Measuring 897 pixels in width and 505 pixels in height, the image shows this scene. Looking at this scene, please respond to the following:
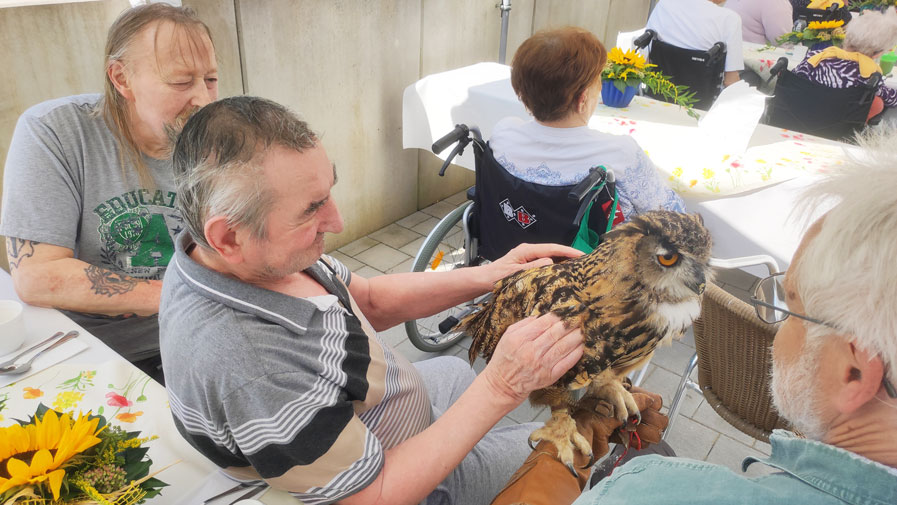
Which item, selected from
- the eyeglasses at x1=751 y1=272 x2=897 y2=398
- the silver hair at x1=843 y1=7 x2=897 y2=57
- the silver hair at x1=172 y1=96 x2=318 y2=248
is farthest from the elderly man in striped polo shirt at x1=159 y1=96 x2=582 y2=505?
the silver hair at x1=843 y1=7 x2=897 y2=57

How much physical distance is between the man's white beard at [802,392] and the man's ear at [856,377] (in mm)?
38

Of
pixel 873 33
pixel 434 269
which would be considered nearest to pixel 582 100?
pixel 434 269

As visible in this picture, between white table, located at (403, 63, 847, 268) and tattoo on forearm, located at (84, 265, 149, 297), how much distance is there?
197cm

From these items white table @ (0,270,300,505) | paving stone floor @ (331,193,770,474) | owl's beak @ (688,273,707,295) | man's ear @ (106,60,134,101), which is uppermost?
man's ear @ (106,60,134,101)

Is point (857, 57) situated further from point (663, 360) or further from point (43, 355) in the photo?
point (43, 355)

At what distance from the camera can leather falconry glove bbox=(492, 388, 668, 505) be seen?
96 cm

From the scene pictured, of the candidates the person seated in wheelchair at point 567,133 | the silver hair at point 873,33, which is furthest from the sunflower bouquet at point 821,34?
the person seated in wheelchair at point 567,133

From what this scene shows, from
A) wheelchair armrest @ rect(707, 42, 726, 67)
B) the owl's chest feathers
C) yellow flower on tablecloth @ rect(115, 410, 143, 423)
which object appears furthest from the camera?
wheelchair armrest @ rect(707, 42, 726, 67)

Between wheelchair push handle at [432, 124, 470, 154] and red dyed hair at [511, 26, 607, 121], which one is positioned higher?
red dyed hair at [511, 26, 607, 121]

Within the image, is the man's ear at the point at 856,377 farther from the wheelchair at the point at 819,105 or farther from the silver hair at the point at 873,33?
the silver hair at the point at 873,33

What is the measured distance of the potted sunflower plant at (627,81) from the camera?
3010 millimetres

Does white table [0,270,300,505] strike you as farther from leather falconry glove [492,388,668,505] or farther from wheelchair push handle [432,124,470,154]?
wheelchair push handle [432,124,470,154]

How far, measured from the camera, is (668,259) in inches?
41.0

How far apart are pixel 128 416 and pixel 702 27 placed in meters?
4.07
